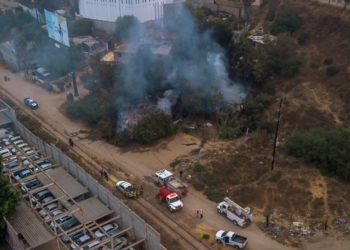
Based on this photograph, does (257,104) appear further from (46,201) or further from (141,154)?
(46,201)

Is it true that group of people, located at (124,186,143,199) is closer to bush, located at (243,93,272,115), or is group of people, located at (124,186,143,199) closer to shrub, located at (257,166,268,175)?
shrub, located at (257,166,268,175)

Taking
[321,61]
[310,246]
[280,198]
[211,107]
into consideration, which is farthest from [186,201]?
[321,61]

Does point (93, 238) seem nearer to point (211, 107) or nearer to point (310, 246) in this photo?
point (310, 246)

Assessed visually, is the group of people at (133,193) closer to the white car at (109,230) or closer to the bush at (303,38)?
the white car at (109,230)

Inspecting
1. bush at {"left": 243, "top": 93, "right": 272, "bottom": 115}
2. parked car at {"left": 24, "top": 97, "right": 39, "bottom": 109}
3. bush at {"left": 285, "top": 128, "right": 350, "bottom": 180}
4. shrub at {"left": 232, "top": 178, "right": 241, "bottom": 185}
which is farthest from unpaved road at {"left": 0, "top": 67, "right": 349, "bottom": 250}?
bush at {"left": 285, "top": 128, "right": 350, "bottom": 180}

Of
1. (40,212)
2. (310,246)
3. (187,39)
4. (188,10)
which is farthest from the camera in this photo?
(188,10)
